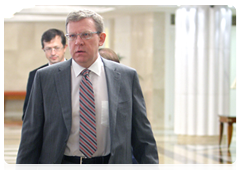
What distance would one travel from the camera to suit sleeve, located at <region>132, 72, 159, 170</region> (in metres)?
2.50

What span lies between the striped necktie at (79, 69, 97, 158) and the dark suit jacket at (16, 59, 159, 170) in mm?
85

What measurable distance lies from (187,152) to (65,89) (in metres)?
7.45

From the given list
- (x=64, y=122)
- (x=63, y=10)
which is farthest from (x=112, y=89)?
(x=63, y=10)

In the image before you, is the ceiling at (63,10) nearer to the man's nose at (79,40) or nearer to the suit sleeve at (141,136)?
the suit sleeve at (141,136)

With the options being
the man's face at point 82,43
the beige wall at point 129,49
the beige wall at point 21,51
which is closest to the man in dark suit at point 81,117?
the man's face at point 82,43

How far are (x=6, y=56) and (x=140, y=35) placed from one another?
21.0 ft

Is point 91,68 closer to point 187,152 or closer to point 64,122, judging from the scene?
point 64,122

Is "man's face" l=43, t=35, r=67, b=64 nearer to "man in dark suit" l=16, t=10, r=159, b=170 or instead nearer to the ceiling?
"man in dark suit" l=16, t=10, r=159, b=170

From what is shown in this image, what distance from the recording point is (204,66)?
11875 millimetres

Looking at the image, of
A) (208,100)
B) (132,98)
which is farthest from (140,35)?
(132,98)

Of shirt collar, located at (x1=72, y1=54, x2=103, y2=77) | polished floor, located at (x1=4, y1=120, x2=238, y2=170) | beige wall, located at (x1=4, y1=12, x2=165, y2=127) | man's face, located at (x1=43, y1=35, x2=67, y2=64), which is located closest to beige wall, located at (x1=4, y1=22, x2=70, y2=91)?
beige wall, located at (x1=4, y1=12, x2=165, y2=127)

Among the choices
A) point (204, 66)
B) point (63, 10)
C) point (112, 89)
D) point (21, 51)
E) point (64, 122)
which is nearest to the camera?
point (64, 122)

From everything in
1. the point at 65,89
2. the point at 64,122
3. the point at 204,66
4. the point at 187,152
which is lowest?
the point at 187,152

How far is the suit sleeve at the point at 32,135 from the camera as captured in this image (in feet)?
7.72
